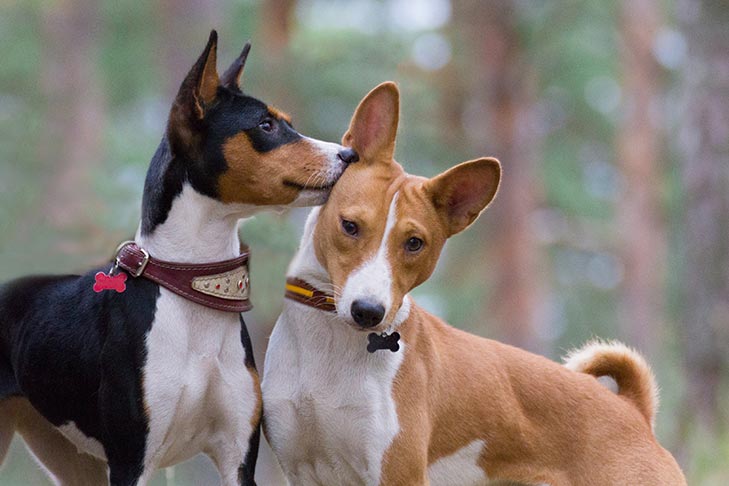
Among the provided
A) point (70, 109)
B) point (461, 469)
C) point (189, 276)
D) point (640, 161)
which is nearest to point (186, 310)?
point (189, 276)

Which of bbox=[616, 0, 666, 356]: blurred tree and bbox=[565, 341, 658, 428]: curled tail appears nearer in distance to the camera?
bbox=[565, 341, 658, 428]: curled tail

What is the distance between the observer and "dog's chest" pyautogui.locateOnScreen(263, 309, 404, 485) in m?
3.97

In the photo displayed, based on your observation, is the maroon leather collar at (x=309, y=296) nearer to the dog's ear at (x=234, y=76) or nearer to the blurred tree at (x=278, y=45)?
the dog's ear at (x=234, y=76)

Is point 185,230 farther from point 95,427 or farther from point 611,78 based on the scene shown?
point 611,78

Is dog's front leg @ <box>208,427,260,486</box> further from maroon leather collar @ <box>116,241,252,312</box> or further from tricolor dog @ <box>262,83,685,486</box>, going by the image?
maroon leather collar @ <box>116,241,252,312</box>

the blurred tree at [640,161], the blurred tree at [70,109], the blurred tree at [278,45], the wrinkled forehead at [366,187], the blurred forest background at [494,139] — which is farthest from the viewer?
the blurred tree at [640,161]

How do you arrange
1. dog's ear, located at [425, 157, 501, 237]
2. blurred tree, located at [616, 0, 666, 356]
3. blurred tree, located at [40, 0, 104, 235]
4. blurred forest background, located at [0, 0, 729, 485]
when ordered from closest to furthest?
dog's ear, located at [425, 157, 501, 237], blurred forest background, located at [0, 0, 729, 485], blurred tree, located at [40, 0, 104, 235], blurred tree, located at [616, 0, 666, 356]

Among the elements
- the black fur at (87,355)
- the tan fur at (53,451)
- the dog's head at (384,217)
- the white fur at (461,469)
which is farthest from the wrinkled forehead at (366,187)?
the tan fur at (53,451)

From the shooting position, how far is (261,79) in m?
12.4

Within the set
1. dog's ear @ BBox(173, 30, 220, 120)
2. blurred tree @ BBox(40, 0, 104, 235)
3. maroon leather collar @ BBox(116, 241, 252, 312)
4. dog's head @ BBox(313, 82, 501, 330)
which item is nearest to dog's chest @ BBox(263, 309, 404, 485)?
dog's head @ BBox(313, 82, 501, 330)

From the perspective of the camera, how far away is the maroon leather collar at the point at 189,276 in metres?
3.81

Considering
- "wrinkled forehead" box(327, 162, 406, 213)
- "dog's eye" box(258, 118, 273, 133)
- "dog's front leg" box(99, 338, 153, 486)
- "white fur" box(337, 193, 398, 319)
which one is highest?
"dog's eye" box(258, 118, 273, 133)

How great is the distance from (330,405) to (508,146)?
421 inches

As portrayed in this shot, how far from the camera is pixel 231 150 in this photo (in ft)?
12.5
